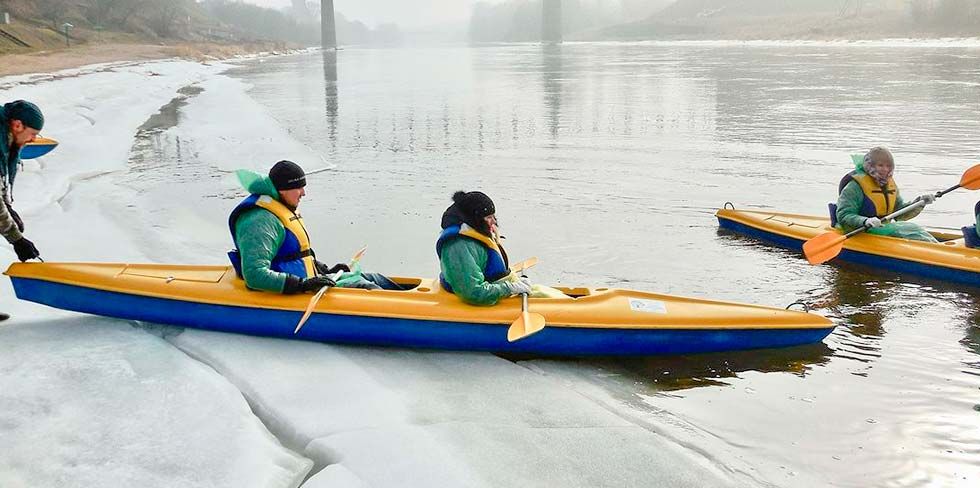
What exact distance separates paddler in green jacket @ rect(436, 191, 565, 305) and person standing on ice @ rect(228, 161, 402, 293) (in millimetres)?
794

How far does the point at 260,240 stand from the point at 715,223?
18.8ft

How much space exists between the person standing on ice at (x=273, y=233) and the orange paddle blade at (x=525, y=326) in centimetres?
122

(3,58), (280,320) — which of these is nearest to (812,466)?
(280,320)

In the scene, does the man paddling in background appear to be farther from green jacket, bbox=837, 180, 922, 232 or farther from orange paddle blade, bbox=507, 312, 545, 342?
green jacket, bbox=837, 180, 922, 232

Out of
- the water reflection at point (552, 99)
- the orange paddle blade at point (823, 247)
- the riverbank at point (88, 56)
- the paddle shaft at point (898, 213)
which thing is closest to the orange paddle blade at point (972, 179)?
the paddle shaft at point (898, 213)

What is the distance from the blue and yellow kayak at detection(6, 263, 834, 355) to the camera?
4746mm

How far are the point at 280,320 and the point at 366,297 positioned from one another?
55 cm

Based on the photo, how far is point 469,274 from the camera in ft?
15.5

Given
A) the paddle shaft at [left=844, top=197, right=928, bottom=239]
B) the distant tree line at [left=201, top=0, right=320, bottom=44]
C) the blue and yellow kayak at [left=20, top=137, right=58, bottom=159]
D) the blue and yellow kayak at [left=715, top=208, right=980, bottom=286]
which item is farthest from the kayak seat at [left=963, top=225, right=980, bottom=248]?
the distant tree line at [left=201, top=0, right=320, bottom=44]

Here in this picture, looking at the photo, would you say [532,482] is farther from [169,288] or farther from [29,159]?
[29,159]

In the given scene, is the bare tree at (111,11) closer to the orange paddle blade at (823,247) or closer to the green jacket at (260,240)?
the green jacket at (260,240)

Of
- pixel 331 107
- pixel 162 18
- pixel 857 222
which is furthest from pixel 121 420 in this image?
pixel 162 18

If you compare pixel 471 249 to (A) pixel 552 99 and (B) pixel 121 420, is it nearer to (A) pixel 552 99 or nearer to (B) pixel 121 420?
(B) pixel 121 420

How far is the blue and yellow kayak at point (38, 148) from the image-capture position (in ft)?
35.6
